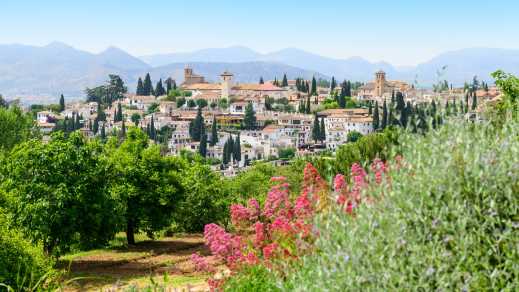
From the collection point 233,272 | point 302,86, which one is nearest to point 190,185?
point 233,272

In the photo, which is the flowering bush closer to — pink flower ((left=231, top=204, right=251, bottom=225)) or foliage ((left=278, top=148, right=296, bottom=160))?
pink flower ((left=231, top=204, right=251, bottom=225))

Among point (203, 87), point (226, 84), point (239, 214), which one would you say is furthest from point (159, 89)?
point (239, 214)

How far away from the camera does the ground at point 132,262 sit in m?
17.6

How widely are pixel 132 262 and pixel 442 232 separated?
1951 centimetres

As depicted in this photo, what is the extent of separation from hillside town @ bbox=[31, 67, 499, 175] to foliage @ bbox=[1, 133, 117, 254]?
82240mm

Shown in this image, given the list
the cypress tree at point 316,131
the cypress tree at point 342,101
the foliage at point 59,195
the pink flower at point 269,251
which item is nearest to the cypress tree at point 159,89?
the cypress tree at point 342,101

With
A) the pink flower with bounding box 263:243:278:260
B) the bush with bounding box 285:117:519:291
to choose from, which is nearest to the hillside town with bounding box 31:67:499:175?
the pink flower with bounding box 263:243:278:260

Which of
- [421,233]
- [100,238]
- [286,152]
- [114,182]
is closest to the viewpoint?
[421,233]

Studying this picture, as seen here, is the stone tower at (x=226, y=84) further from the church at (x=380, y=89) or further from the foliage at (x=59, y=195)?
the foliage at (x=59, y=195)

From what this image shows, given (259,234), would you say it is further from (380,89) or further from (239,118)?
(380,89)

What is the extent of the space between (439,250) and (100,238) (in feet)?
60.2

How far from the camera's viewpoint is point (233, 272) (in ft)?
24.1

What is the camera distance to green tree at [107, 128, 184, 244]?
2505 centimetres

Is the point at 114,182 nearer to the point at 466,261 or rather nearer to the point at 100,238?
the point at 100,238
